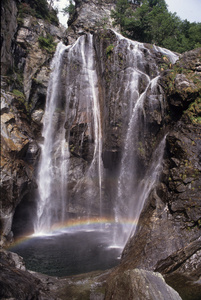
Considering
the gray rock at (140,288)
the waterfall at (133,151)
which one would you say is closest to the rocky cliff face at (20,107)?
the waterfall at (133,151)

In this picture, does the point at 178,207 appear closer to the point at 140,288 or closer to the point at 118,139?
the point at 140,288

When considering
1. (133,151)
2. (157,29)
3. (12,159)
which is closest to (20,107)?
(12,159)

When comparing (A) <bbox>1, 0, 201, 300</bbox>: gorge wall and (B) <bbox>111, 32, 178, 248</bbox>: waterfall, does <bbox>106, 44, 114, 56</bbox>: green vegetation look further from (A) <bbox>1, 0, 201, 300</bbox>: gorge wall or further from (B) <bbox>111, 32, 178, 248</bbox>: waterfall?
(B) <bbox>111, 32, 178, 248</bbox>: waterfall

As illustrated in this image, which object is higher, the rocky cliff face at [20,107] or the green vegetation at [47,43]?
the green vegetation at [47,43]

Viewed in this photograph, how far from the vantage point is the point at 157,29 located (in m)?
28.3

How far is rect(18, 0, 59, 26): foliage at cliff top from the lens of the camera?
2325 centimetres

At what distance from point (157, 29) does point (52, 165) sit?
2273cm

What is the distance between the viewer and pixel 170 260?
24.4 ft

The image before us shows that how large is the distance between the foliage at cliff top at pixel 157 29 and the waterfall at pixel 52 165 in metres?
15.0

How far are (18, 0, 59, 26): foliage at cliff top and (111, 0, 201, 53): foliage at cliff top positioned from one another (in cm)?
916

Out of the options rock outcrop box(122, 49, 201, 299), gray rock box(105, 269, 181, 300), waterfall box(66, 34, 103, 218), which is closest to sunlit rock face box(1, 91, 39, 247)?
waterfall box(66, 34, 103, 218)

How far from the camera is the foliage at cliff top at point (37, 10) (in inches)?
915

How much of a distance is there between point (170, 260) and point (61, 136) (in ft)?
45.6

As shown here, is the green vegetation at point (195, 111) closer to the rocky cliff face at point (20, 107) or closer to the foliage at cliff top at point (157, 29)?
the rocky cliff face at point (20, 107)
